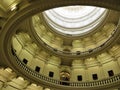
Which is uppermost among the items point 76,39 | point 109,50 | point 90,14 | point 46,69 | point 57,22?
point 90,14

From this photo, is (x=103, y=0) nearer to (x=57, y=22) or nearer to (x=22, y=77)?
(x=22, y=77)

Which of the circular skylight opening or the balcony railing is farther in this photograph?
the circular skylight opening

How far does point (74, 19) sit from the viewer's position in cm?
3706

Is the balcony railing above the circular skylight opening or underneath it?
underneath

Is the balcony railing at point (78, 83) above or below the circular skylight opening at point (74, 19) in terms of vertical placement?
below

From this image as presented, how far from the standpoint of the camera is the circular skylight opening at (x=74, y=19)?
105 feet

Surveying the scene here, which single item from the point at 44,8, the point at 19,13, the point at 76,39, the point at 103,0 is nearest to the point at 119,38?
the point at 76,39

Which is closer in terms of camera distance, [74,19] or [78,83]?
[78,83]

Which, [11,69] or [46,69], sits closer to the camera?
[11,69]

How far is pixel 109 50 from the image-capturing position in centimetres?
2581

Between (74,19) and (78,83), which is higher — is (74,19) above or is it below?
above

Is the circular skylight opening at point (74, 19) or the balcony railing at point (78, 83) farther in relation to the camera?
the circular skylight opening at point (74, 19)

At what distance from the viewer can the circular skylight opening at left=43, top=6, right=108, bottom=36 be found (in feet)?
105

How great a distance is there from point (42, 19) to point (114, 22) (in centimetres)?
1063
